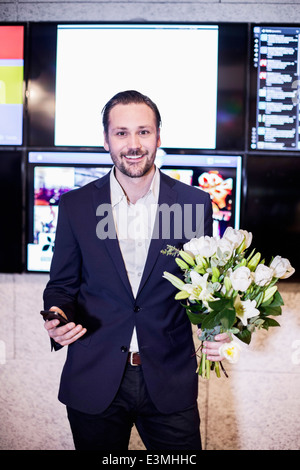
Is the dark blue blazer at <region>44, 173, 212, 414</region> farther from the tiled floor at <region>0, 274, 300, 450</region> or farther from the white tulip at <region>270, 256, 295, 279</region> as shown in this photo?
the tiled floor at <region>0, 274, 300, 450</region>

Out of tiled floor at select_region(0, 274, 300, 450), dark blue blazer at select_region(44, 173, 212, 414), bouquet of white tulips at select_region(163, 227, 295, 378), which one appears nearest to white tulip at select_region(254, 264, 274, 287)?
bouquet of white tulips at select_region(163, 227, 295, 378)

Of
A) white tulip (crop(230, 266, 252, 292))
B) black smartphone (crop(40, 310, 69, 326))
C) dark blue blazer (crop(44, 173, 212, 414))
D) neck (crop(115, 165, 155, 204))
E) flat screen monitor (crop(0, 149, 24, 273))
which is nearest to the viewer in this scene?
white tulip (crop(230, 266, 252, 292))

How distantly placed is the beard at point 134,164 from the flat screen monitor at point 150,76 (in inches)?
27.8

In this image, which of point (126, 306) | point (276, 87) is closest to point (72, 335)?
point (126, 306)

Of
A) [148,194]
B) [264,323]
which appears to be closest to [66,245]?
[148,194]

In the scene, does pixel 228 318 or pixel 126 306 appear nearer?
pixel 228 318

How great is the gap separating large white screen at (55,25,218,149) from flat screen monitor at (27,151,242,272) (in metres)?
0.10

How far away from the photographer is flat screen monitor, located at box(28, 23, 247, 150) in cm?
231

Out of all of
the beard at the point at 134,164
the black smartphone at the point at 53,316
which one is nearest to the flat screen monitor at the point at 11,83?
the beard at the point at 134,164

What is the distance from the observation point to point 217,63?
2314 mm

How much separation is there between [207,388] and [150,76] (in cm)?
182

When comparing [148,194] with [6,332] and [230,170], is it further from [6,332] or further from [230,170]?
[6,332]

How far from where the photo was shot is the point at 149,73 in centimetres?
233

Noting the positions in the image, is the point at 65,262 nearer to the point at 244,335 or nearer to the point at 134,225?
the point at 134,225
